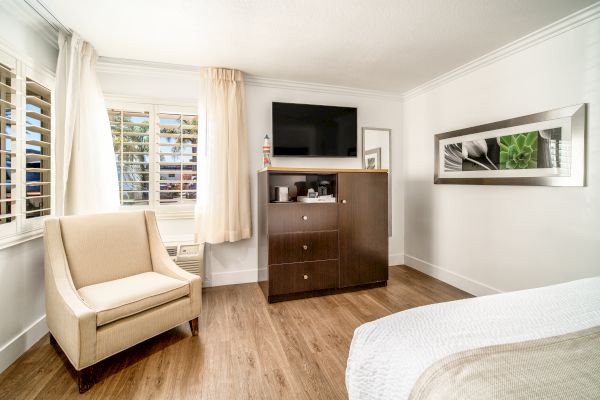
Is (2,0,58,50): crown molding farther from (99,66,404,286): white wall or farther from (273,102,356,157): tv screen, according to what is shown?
(273,102,356,157): tv screen

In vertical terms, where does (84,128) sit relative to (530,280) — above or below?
above

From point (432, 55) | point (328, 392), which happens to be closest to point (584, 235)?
point (432, 55)

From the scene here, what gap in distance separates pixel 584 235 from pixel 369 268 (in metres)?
1.72

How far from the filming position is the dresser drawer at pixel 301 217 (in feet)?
8.86

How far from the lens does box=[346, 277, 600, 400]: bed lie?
2.55 ft

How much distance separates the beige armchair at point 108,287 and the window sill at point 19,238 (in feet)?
0.60

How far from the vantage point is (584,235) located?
2059 millimetres

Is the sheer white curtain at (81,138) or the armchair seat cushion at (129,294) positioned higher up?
the sheer white curtain at (81,138)

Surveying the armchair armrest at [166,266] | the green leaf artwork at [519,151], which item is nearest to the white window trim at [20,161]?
the armchair armrest at [166,266]

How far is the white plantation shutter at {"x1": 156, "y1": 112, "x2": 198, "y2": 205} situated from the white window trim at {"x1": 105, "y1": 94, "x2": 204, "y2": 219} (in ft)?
0.14

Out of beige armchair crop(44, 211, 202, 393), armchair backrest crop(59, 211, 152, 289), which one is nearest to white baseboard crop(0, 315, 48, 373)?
beige armchair crop(44, 211, 202, 393)

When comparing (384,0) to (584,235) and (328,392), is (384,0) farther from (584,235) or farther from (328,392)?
(328,392)

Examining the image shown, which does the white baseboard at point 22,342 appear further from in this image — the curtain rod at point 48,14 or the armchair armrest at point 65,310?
the curtain rod at point 48,14

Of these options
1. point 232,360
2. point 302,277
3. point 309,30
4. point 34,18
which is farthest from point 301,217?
point 34,18
